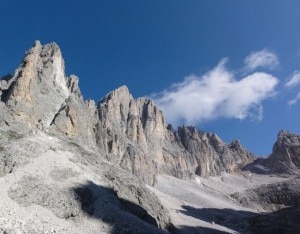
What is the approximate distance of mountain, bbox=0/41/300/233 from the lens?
162 ft

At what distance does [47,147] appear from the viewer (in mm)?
68562

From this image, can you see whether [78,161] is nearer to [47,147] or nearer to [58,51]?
[47,147]

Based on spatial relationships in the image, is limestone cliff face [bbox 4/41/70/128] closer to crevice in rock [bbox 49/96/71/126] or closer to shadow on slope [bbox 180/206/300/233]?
crevice in rock [bbox 49/96/71/126]

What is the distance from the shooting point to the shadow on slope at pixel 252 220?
330 ft

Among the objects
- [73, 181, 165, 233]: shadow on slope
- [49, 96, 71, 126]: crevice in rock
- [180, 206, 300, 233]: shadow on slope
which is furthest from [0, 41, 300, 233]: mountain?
[180, 206, 300, 233]: shadow on slope

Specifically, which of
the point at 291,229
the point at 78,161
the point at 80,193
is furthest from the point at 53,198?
the point at 291,229

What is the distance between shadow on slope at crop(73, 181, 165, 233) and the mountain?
0.42 ft

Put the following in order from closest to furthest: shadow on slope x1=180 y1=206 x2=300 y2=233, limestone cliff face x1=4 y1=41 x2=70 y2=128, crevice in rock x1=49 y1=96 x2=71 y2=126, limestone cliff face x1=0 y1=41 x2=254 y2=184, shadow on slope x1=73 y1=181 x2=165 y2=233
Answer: shadow on slope x1=73 y1=181 x2=165 y2=233, limestone cliff face x1=4 y1=41 x2=70 y2=128, limestone cliff face x1=0 y1=41 x2=254 y2=184, shadow on slope x1=180 y1=206 x2=300 y2=233, crevice in rock x1=49 y1=96 x2=71 y2=126

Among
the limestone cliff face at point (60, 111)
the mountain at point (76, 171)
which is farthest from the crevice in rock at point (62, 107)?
the mountain at point (76, 171)

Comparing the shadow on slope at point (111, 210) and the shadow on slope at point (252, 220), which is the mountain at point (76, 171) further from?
the shadow on slope at point (252, 220)

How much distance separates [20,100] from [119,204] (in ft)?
167

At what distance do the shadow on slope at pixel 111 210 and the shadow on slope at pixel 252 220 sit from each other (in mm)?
44936

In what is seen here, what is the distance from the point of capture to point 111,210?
5231 cm

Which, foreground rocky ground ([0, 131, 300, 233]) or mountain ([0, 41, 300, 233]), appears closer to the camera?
foreground rocky ground ([0, 131, 300, 233])
